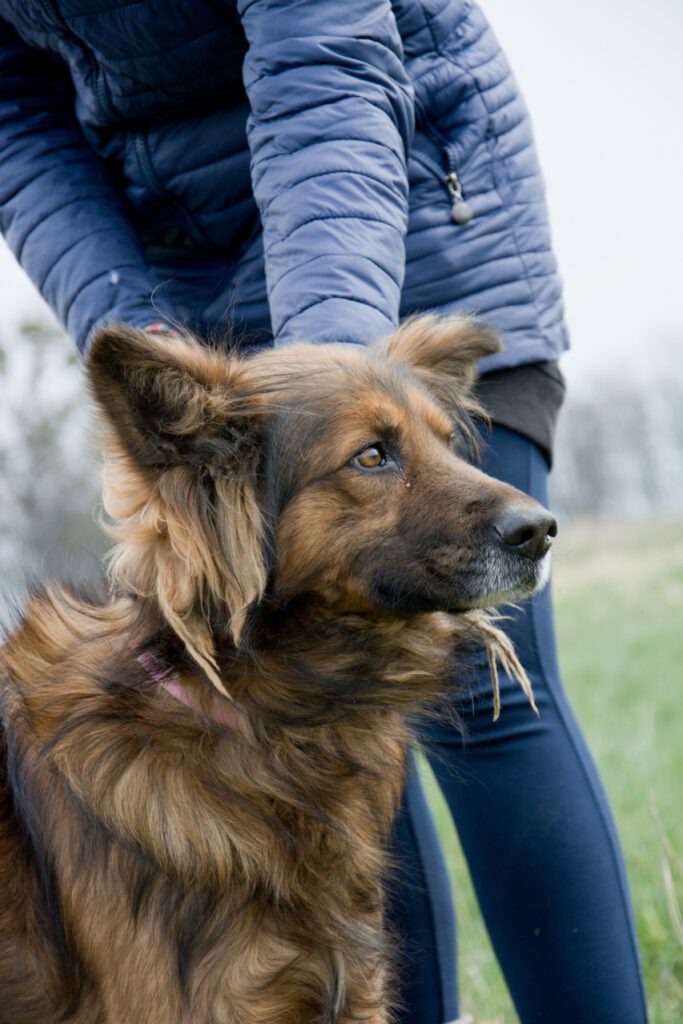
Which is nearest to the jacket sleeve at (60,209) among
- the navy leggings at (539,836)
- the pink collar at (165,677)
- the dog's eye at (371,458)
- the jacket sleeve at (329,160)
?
the jacket sleeve at (329,160)

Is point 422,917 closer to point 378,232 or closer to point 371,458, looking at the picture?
point 371,458

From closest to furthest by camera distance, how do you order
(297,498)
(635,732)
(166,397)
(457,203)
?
(166,397) < (297,498) < (457,203) < (635,732)

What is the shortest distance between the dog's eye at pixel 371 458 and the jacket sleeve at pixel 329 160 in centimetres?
25

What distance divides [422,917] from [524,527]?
3.91 feet

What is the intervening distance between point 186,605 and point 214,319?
2.97 ft

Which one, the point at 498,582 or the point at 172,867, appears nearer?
the point at 172,867

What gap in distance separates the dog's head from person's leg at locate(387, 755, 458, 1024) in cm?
71

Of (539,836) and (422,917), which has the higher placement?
(539,836)

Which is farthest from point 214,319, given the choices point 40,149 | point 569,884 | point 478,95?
point 569,884

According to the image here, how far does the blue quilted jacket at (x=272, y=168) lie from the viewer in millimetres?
2375

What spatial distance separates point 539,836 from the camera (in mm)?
2670

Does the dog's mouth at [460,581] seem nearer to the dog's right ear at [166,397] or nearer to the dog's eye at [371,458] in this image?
the dog's eye at [371,458]

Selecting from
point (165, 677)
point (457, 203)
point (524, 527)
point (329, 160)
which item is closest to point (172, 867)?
point (165, 677)

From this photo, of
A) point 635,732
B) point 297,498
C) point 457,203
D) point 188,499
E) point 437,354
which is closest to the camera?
point 188,499
